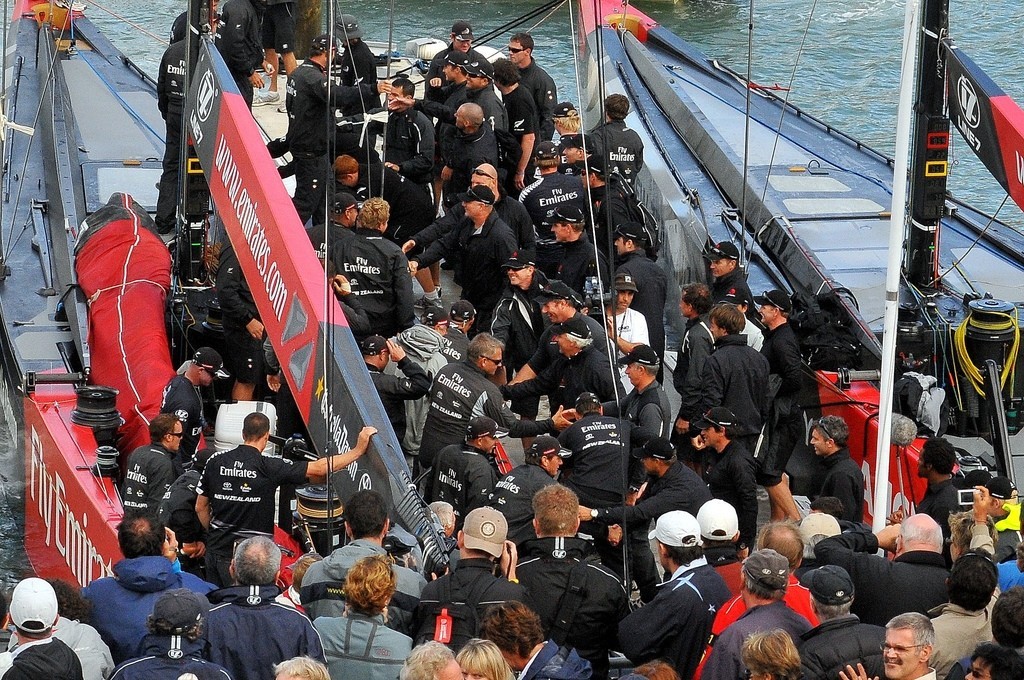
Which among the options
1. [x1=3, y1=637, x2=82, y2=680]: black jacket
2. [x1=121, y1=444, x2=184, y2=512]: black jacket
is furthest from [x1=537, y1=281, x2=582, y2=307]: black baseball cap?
[x1=3, y1=637, x2=82, y2=680]: black jacket

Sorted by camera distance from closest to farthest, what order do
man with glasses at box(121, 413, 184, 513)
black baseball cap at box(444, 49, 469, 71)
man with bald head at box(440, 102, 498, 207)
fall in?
man with glasses at box(121, 413, 184, 513) → man with bald head at box(440, 102, 498, 207) → black baseball cap at box(444, 49, 469, 71)

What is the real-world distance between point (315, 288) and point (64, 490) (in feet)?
8.09

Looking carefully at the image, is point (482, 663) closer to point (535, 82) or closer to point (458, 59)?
point (458, 59)

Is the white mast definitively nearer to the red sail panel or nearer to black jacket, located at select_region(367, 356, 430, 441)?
black jacket, located at select_region(367, 356, 430, 441)

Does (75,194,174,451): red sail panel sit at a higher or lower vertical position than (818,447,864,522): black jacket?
higher

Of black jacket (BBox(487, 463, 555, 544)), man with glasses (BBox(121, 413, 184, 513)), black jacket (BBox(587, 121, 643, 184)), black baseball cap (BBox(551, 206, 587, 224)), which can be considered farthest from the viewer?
black jacket (BBox(587, 121, 643, 184))

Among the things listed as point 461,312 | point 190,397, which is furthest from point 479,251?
point 190,397

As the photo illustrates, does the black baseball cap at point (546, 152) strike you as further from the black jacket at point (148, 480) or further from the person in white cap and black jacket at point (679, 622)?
the person in white cap and black jacket at point (679, 622)

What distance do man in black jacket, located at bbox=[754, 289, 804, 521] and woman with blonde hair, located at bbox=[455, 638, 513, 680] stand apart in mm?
4077

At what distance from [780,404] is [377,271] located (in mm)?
2424

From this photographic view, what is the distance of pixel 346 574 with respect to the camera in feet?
20.2

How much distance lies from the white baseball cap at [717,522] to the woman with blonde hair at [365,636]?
4.66 ft

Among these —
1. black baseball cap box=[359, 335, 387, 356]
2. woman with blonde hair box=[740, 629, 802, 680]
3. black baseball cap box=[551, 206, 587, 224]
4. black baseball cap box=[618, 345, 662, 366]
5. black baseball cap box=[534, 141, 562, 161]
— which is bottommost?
black baseball cap box=[618, 345, 662, 366]

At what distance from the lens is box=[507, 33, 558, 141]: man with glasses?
41.5 feet
